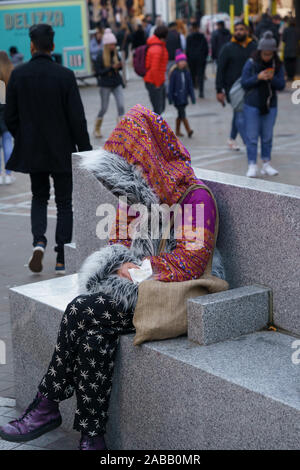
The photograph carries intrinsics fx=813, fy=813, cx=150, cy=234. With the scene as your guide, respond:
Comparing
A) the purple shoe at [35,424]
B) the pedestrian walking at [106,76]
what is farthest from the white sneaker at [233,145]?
the purple shoe at [35,424]

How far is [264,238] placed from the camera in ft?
11.9

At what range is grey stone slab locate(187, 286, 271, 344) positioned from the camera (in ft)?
A: 11.2

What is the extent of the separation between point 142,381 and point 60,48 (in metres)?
20.8

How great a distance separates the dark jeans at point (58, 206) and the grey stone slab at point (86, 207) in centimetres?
161

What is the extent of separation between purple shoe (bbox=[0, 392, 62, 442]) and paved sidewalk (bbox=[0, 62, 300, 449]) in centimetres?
8

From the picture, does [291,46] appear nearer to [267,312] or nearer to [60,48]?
[60,48]

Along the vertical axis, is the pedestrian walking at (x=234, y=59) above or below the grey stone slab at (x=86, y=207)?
above

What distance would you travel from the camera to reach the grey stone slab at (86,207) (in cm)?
472

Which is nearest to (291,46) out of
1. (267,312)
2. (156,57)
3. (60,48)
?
(60,48)

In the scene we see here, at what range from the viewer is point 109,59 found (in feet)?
47.1
